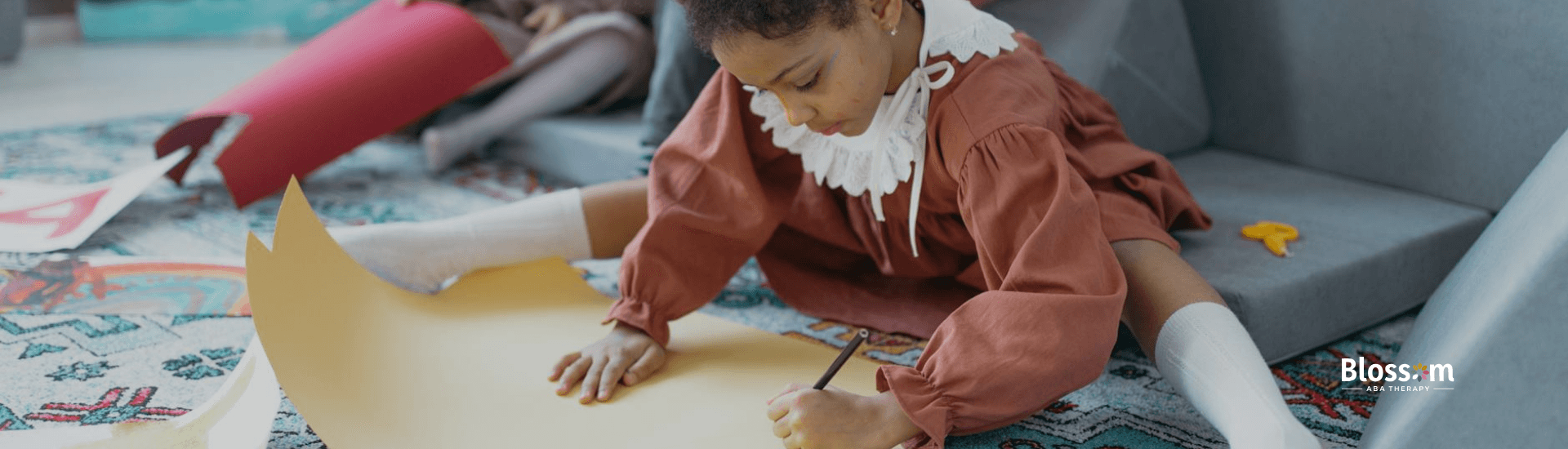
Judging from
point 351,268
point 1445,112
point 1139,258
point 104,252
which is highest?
point 1445,112

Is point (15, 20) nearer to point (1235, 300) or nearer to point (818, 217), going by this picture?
point (818, 217)

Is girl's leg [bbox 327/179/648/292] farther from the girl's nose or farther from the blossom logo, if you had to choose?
the blossom logo

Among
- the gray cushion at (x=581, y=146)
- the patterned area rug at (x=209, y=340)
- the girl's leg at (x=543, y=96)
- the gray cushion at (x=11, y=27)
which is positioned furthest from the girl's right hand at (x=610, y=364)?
the gray cushion at (x=11, y=27)

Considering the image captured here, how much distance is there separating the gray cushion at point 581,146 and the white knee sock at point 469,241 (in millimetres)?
329

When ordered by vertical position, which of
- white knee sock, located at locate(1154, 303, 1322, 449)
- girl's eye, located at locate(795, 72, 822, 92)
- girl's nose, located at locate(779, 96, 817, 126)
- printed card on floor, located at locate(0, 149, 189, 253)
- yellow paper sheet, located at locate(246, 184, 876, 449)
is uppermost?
girl's eye, located at locate(795, 72, 822, 92)

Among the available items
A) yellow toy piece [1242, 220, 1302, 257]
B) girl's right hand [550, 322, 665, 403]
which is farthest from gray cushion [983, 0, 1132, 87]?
girl's right hand [550, 322, 665, 403]

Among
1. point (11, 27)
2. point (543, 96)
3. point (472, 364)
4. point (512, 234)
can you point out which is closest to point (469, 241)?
point (512, 234)

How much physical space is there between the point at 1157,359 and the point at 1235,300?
136 millimetres

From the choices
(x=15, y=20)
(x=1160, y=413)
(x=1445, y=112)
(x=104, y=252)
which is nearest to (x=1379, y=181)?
(x=1445, y=112)

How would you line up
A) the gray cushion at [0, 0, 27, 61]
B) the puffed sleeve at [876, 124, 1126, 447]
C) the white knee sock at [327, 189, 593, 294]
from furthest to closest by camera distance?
1. the gray cushion at [0, 0, 27, 61]
2. the white knee sock at [327, 189, 593, 294]
3. the puffed sleeve at [876, 124, 1126, 447]

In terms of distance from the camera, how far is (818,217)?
1.20 m

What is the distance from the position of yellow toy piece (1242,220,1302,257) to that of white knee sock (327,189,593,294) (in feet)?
2.19

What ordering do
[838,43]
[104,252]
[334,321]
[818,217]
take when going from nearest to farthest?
[838,43] < [334,321] < [818,217] < [104,252]

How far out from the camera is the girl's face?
90cm
